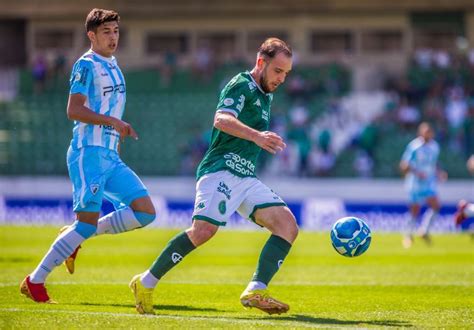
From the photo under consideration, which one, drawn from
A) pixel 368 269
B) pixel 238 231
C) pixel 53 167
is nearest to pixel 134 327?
pixel 368 269

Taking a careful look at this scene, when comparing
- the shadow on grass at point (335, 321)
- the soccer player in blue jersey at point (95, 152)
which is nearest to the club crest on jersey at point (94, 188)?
the soccer player in blue jersey at point (95, 152)

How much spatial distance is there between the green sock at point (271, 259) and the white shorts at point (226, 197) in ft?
1.07

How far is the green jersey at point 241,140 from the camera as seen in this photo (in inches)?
348

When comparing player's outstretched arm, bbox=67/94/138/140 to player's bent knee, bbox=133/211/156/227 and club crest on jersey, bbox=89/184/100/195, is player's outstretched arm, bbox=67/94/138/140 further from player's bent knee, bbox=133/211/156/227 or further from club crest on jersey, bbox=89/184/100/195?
player's bent knee, bbox=133/211/156/227

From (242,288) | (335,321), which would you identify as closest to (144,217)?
(335,321)

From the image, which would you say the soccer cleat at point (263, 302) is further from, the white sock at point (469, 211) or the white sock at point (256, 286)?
the white sock at point (469, 211)

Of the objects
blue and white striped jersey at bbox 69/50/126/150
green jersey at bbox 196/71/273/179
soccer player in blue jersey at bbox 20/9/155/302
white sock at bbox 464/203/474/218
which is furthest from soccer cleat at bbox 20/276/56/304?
white sock at bbox 464/203/474/218

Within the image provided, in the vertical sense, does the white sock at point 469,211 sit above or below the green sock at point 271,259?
below

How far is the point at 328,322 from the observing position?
838 centimetres

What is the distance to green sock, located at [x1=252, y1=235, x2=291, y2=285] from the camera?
876 centimetres

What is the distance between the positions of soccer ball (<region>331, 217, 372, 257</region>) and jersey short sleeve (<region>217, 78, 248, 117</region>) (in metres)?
1.70

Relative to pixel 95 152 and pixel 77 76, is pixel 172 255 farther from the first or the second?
pixel 77 76

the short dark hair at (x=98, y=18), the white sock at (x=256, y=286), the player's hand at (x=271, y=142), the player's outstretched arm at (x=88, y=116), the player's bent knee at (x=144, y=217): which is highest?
the short dark hair at (x=98, y=18)

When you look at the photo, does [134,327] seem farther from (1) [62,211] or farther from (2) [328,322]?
(1) [62,211]
